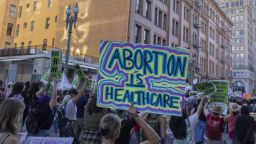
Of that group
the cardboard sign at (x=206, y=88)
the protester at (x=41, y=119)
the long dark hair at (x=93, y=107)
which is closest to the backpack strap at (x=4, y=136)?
the long dark hair at (x=93, y=107)

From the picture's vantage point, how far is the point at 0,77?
31.5m

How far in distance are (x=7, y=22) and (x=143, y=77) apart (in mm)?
46143

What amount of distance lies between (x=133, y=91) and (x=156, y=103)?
0.39 meters

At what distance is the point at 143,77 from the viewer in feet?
14.5

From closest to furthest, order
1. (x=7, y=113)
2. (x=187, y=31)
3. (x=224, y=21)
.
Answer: (x=7, y=113) < (x=187, y=31) < (x=224, y=21)

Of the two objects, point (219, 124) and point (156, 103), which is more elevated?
point (156, 103)

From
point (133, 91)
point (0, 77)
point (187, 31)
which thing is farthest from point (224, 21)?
point (133, 91)

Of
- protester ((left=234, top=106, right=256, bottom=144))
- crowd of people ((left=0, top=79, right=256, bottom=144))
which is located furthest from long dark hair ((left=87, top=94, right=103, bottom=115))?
protester ((left=234, top=106, right=256, bottom=144))

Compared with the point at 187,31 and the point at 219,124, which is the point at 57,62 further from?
the point at 187,31

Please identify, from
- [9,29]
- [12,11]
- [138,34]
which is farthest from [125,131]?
[12,11]

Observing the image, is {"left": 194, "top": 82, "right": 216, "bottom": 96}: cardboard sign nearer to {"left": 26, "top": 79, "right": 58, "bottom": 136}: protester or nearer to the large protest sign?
the large protest sign

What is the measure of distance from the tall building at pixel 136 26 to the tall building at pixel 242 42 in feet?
151

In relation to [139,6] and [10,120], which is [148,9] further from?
[10,120]

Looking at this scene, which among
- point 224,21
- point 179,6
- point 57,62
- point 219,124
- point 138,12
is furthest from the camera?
point 224,21
